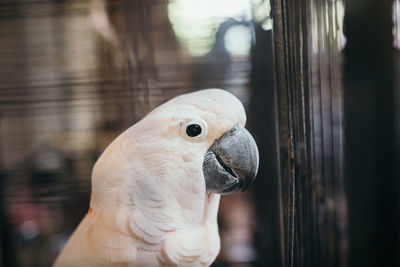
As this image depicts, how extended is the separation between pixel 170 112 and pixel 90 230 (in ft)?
0.90

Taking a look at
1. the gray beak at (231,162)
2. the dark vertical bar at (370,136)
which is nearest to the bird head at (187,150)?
the gray beak at (231,162)

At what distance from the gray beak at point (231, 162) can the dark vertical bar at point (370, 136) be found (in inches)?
11.1

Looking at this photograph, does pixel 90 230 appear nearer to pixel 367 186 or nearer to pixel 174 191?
pixel 174 191

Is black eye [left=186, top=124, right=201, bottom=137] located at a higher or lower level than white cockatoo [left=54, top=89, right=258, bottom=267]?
higher

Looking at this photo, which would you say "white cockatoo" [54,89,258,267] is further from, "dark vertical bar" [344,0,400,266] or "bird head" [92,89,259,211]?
"dark vertical bar" [344,0,400,266]

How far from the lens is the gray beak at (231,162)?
1.88 ft

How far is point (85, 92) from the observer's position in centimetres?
52

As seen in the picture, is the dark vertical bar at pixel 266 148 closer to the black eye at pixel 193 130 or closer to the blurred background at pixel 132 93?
the blurred background at pixel 132 93

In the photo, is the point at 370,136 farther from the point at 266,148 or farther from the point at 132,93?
the point at 132,93

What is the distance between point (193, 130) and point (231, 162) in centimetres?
10

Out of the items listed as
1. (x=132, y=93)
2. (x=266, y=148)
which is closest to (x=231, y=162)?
(x=266, y=148)

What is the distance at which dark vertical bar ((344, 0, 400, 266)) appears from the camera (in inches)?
25.6

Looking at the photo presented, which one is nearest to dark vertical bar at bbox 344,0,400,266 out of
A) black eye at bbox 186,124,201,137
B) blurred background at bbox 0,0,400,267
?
blurred background at bbox 0,0,400,267

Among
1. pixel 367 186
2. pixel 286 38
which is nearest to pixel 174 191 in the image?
pixel 286 38
